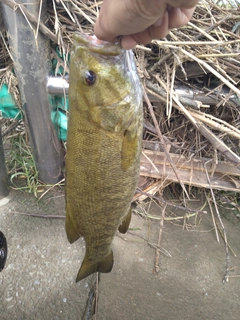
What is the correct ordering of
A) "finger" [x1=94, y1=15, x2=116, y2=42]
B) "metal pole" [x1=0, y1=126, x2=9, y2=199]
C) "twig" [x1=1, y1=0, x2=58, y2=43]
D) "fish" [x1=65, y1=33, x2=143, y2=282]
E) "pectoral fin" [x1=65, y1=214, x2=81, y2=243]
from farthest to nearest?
"metal pole" [x1=0, y1=126, x2=9, y2=199]
"twig" [x1=1, y1=0, x2=58, y2=43]
"pectoral fin" [x1=65, y1=214, x2=81, y2=243]
"fish" [x1=65, y1=33, x2=143, y2=282]
"finger" [x1=94, y1=15, x2=116, y2=42]

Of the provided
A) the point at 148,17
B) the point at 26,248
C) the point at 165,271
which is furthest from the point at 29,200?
the point at 148,17

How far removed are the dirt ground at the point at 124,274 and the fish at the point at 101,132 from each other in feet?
3.40

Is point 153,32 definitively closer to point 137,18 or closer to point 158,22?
point 158,22

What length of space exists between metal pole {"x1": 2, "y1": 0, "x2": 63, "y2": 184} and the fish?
1.29 meters

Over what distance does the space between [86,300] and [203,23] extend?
7.51 ft

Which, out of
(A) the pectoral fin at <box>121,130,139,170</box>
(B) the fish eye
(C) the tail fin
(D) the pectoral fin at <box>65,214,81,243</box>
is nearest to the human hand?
(B) the fish eye

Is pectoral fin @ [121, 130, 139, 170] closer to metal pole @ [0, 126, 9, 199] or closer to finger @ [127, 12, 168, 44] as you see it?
finger @ [127, 12, 168, 44]

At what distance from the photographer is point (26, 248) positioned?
238cm

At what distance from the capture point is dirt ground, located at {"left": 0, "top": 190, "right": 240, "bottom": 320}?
6.57ft

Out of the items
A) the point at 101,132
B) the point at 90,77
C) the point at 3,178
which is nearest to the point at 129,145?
the point at 101,132

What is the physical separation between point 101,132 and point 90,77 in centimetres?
20

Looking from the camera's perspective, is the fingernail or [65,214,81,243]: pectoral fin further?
[65,214,81,243]: pectoral fin

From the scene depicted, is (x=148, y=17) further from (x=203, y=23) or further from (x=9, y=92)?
(x=9, y=92)

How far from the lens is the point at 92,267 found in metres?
1.52
